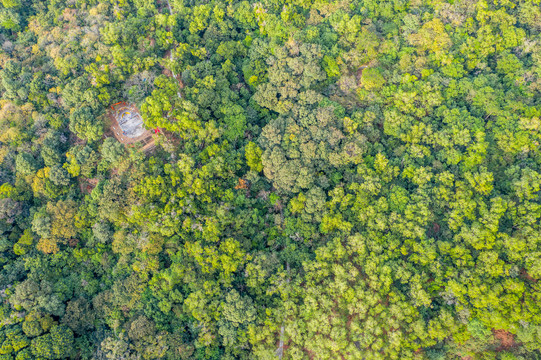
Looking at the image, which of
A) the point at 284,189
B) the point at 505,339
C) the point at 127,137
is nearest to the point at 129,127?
the point at 127,137

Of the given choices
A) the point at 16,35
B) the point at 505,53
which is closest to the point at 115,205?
the point at 16,35

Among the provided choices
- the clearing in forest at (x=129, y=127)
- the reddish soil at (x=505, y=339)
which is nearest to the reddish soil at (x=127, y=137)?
the clearing in forest at (x=129, y=127)

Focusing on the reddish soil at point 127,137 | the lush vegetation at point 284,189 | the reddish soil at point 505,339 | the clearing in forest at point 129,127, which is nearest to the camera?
the reddish soil at point 505,339

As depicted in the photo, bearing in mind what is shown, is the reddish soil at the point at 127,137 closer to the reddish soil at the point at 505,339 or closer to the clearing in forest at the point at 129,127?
the clearing in forest at the point at 129,127

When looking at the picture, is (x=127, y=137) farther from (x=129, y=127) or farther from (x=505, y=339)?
(x=505, y=339)

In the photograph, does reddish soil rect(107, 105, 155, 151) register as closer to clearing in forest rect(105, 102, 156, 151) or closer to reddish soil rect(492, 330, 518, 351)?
clearing in forest rect(105, 102, 156, 151)

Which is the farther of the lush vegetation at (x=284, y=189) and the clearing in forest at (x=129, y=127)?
the clearing in forest at (x=129, y=127)

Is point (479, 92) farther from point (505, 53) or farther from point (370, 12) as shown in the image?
point (370, 12)

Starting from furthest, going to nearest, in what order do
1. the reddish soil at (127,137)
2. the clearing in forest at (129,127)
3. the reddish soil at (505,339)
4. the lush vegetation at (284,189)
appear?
the clearing in forest at (129,127) < the reddish soil at (127,137) < the lush vegetation at (284,189) < the reddish soil at (505,339)

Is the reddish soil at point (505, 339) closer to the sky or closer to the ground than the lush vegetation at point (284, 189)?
closer to the ground
